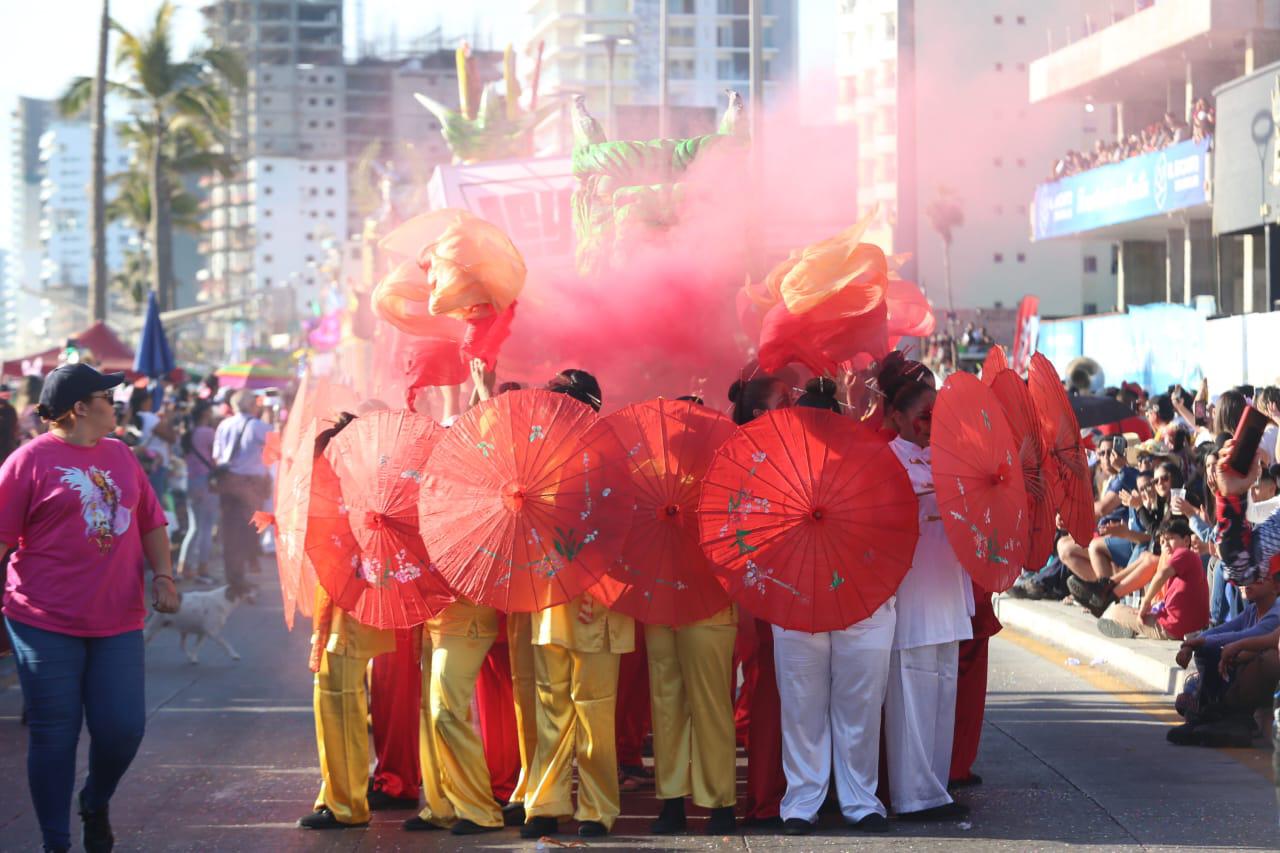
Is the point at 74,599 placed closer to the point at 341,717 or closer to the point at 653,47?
the point at 341,717

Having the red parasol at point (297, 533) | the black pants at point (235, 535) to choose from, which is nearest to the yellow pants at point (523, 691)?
the red parasol at point (297, 533)

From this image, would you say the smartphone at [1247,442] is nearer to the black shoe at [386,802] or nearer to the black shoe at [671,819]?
the black shoe at [671,819]

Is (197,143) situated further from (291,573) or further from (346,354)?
(291,573)

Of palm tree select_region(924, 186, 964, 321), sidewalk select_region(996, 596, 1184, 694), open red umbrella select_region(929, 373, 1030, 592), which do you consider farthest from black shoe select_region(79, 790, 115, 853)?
palm tree select_region(924, 186, 964, 321)

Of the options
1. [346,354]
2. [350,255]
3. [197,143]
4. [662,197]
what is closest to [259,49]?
[350,255]

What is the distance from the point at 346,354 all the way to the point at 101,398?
2328cm

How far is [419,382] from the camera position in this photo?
9.44 meters

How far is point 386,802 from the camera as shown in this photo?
746cm

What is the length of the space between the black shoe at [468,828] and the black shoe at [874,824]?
1480 mm

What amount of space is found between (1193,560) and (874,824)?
441 centimetres

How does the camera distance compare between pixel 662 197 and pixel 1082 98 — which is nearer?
pixel 662 197

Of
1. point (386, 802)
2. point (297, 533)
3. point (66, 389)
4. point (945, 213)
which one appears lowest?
point (386, 802)

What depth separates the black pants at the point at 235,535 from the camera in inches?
584

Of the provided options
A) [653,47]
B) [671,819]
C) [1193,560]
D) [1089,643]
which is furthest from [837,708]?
[653,47]
